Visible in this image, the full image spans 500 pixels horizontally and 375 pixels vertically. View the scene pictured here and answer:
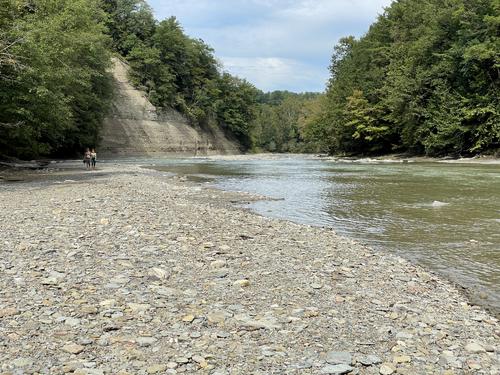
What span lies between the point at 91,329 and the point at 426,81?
2108 inches

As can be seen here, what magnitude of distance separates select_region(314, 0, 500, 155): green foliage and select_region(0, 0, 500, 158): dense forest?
143 mm

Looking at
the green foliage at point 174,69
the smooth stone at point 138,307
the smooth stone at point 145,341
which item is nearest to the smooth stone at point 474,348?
the smooth stone at point 145,341

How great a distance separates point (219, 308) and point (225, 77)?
3798 inches

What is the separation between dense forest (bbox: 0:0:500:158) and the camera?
81.7 feet

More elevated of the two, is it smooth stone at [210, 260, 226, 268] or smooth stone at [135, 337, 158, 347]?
smooth stone at [210, 260, 226, 268]

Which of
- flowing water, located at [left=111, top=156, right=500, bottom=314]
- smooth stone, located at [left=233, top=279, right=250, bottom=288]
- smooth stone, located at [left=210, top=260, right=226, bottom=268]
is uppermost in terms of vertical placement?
smooth stone, located at [left=210, top=260, right=226, bottom=268]

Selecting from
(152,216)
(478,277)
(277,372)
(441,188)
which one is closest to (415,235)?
(478,277)

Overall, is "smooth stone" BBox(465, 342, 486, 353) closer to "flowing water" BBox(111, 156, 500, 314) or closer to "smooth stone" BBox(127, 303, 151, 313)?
"flowing water" BBox(111, 156, 500, 314)

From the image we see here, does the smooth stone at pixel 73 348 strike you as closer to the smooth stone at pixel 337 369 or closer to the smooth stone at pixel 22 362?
the smooth stone at pixel 22 362

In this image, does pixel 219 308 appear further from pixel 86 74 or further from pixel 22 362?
pixel 86 74

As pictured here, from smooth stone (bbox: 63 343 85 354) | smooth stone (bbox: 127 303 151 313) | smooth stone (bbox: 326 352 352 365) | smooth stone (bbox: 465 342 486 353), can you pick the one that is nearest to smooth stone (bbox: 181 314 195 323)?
smooth stone (bbox: 127 303 151 313)

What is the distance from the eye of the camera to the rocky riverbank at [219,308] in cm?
441

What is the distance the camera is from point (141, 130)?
74438 millimetres

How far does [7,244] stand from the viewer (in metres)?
7.99
